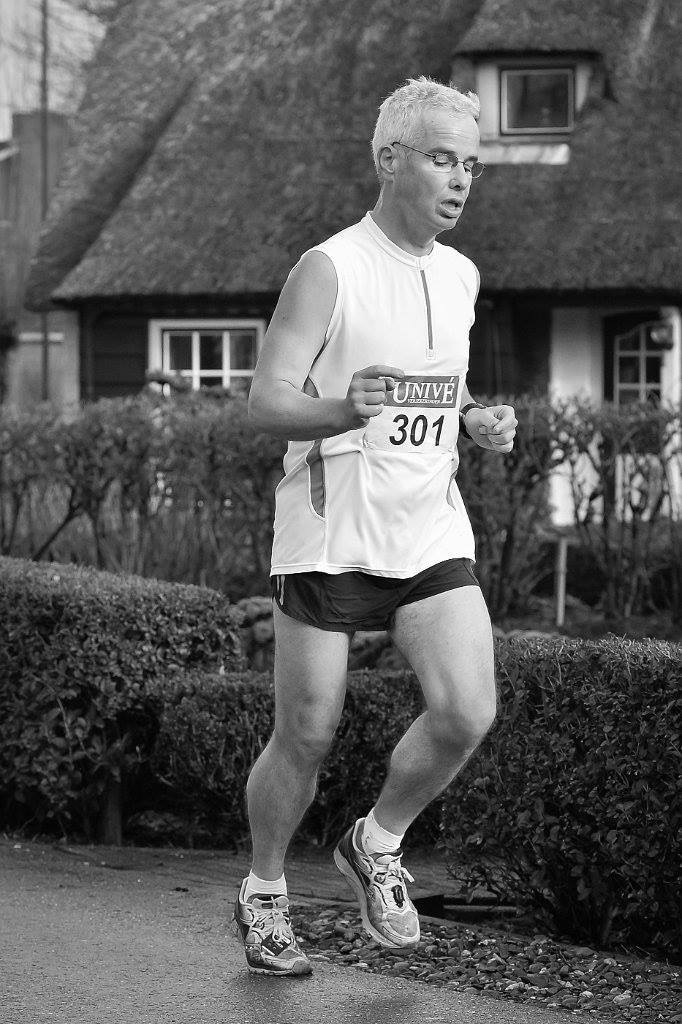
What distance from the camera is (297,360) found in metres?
4.07

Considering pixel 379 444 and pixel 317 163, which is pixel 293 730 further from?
pixel 317 163

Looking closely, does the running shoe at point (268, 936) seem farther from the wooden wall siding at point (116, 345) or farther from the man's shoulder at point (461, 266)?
the wooden wall siding at point (116, 345)

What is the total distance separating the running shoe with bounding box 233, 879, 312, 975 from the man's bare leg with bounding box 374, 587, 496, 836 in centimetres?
39

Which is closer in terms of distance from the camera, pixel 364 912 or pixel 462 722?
pixel 462 722

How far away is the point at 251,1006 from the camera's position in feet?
12.9

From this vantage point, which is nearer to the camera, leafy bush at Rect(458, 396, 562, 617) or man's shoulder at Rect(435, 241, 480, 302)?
man's shoulder at Rect(435, 241, 480, 302)

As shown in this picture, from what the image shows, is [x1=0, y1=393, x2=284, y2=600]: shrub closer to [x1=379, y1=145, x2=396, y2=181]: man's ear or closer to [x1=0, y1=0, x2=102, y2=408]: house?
[x1=379, y1=145, x2=396, y2=181]: man's ear

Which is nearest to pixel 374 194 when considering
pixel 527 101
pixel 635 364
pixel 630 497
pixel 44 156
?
pixel 527 101

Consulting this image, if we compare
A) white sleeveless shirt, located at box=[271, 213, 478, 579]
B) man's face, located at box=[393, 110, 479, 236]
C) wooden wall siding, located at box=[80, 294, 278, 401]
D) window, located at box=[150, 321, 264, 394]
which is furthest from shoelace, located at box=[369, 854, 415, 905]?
wooden wall siding, located at box=[80, 294, 278, 401]

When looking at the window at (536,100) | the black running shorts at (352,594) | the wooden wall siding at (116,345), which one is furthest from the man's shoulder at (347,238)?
the wooden wall siding at (116,345)

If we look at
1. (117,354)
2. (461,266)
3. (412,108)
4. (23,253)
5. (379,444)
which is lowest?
(379,444)

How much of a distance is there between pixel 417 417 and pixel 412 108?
765 millimetres

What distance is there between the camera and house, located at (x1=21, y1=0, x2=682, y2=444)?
54.4ft

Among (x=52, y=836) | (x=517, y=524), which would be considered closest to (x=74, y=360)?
(x=517, y=524)
